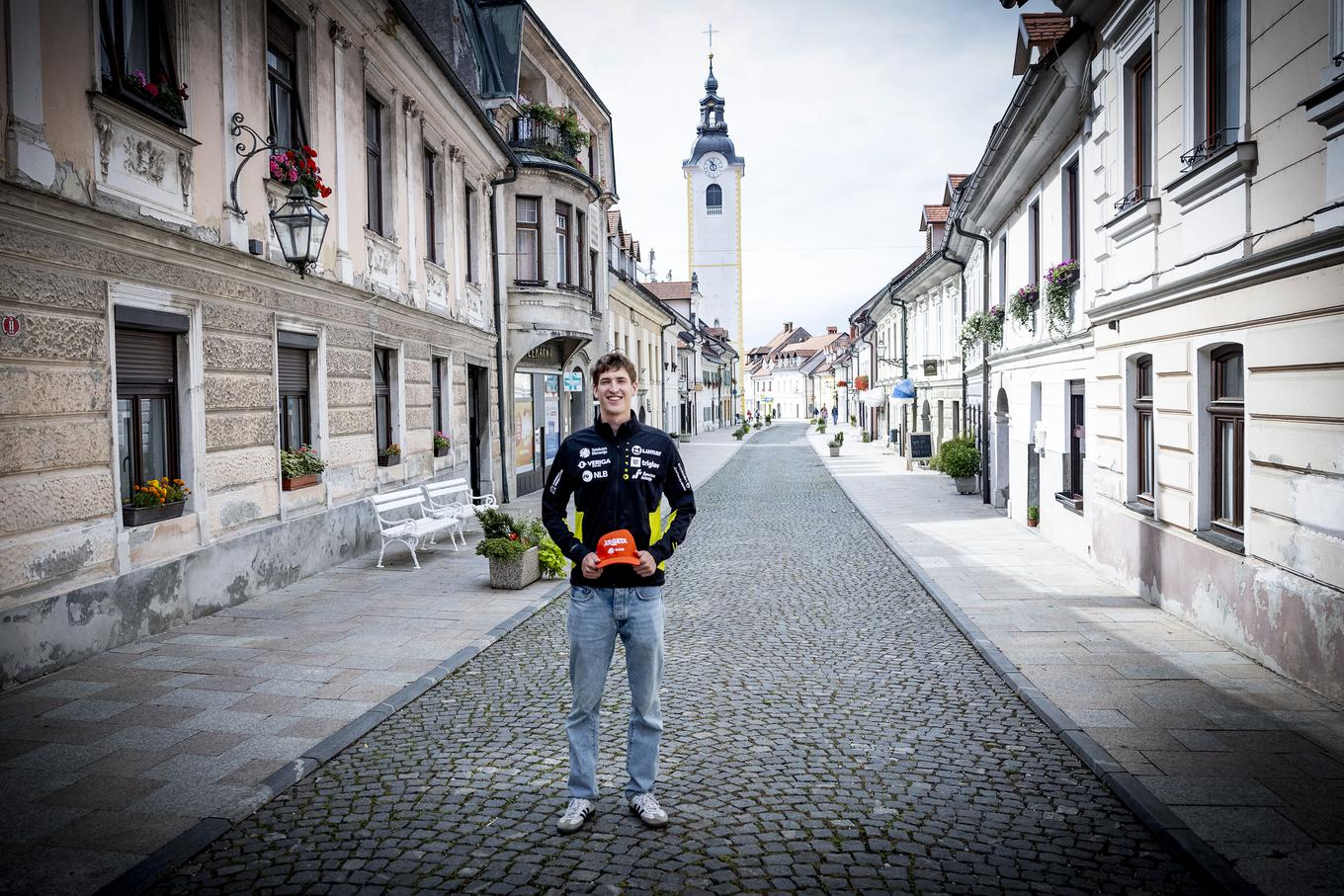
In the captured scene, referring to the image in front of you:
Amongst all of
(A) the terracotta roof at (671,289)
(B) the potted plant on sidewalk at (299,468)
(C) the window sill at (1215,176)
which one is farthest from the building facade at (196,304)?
(A) the terracotta roof at (671,289)

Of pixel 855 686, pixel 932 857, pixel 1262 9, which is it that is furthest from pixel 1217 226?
pixel 932 857

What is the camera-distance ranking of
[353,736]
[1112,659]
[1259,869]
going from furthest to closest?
1. [1112,659]
2. [353,736]
3. [1259,869]

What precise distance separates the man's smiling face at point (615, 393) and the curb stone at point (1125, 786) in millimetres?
3172

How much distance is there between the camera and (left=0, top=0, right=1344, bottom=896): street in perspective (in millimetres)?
4312

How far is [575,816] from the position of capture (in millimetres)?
4289

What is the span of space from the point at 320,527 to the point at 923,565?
7590 mm

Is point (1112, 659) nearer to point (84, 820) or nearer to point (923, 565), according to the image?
point (923, 565)

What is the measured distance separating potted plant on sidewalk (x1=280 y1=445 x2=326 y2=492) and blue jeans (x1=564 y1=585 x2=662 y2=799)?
715 cm

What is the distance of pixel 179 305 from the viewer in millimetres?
8438

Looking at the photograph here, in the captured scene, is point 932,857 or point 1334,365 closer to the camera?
point 932,857

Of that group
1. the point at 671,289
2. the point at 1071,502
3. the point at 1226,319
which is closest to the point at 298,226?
the point at 1226,319

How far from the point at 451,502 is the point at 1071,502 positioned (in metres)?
10.0

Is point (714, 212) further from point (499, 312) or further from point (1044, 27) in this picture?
point (1044, 27)

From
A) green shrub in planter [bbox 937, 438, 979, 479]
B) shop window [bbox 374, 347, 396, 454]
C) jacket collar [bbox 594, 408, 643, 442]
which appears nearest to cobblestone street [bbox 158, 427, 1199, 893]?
jacket collar [bbox 594, 408, 643, 442]
